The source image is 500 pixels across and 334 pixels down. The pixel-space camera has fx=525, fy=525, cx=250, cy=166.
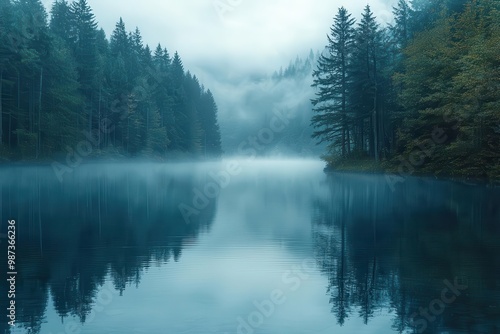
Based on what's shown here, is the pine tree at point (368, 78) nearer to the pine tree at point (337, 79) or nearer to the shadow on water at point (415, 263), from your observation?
the pine tree at point (337, 79)

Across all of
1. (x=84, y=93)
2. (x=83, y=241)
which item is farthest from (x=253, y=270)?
(x=84, y=93)

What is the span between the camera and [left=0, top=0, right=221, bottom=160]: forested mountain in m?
67.9

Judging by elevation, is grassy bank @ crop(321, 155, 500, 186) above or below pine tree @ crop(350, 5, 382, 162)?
below

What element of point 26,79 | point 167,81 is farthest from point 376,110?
point 167,81

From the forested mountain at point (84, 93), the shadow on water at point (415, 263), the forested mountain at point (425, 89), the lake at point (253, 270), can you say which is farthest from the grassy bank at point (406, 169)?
the forested mountain at point (84, 93)

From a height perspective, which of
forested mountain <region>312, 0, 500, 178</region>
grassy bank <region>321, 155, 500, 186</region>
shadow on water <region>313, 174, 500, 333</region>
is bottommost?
shadow on water <region>313, 174, 500, 333</region>

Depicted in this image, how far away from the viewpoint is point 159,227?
20.9 m

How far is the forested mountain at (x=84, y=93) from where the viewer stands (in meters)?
67.9

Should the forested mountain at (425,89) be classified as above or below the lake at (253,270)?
above

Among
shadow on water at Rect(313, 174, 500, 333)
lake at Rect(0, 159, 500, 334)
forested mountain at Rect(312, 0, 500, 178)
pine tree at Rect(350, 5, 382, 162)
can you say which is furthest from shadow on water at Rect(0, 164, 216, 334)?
pine tree at Rect(350, 5, 382, 162)

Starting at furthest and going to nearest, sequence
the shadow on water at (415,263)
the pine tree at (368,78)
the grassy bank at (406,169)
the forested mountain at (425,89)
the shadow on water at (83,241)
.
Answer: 1. the pine tree at (368,78)
2. the grassy bank at (406,169)
3. the forested mountain at (425,89)
4. the shadow on water at (83,241)
5. the shadow on water at (415,263)

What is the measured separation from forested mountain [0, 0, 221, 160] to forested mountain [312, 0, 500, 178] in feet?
120

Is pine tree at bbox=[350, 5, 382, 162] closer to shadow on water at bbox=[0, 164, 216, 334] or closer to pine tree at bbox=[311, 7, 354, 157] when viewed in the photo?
pine tree at bbox=[311, 7, 354, 157]

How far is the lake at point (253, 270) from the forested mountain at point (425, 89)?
1814 cm
